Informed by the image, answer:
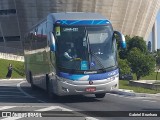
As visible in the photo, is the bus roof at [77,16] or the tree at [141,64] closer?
the bus roof at [77,16]

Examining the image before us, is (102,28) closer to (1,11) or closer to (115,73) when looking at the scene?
(115,73)

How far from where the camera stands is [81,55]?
18156 mm

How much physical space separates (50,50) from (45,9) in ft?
222

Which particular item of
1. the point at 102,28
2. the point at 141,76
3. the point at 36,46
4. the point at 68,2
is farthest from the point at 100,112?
the point at 68,2

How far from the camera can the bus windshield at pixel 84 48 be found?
18.1m

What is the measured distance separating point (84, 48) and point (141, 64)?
1923 inches

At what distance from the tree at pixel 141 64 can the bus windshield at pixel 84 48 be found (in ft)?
156

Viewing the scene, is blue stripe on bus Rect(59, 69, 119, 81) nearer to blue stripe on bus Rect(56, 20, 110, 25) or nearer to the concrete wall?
blue stripe on bus Rect(56, 20, 110, 25)

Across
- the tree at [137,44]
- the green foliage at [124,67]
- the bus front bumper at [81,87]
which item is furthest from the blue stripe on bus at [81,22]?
the tree at [137,44]

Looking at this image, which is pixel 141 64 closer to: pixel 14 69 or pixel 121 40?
pixel 14 69

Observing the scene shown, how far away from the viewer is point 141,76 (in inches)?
2645

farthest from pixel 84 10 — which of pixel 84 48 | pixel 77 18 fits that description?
pixel 84 48

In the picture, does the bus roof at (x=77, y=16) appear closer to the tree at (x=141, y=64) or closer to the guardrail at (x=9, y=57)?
the guardrail at (x=9, y=57)

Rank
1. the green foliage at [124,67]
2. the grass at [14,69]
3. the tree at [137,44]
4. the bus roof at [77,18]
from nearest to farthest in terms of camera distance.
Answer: the bus roof at [77,18]
the grass at [14,69]
the green foliage at [124,67]
the tree at [137,44]
